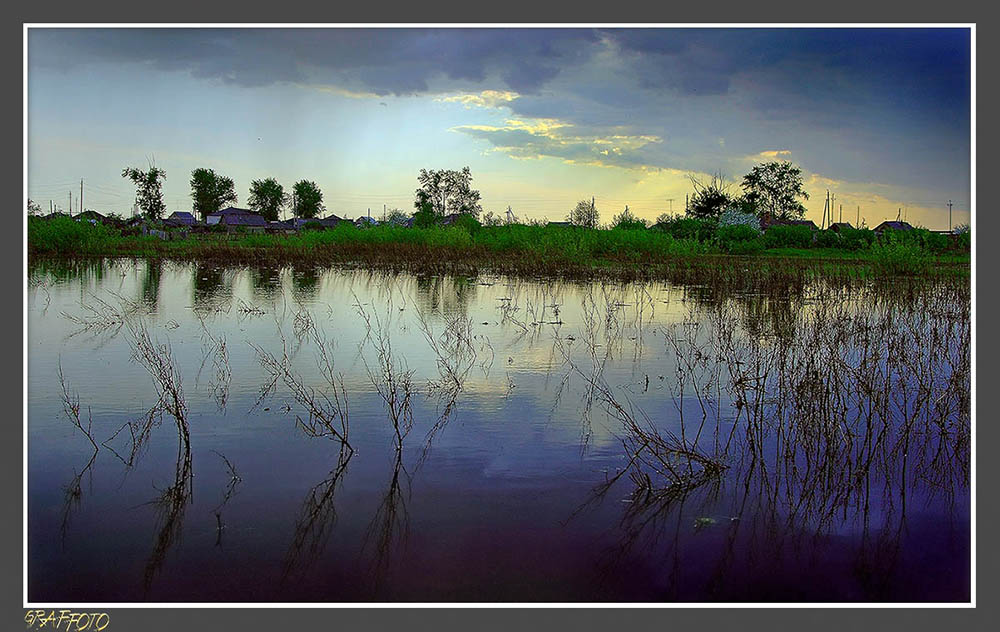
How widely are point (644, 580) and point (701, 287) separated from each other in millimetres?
14271

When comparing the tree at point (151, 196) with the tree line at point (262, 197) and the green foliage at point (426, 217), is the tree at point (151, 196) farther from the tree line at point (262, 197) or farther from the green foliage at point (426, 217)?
the tree line at point (262, 197)

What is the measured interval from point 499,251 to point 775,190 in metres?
22.9

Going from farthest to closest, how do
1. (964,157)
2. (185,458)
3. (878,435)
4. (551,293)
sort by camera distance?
(551,293)
(878,435)
(964,157)
(185,458)

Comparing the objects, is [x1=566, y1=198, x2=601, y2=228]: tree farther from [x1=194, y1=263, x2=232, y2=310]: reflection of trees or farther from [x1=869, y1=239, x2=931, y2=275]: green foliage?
[x1=194, y1=263, x2=232, y2=310]: reflection of trees

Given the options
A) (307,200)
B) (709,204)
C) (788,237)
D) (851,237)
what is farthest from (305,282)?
(307,200)

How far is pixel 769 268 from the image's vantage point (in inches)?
717

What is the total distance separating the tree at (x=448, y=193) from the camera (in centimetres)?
4362

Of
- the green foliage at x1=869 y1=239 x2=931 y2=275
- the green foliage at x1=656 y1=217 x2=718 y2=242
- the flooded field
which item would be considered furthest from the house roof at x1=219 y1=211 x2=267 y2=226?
the flooded field

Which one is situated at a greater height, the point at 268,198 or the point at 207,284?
the point at 268,198

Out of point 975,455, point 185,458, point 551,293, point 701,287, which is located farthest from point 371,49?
point 701,287

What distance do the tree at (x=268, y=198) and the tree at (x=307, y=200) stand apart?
1.42m

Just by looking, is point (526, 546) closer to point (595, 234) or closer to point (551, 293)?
point (551, 293)

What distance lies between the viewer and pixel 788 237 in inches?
1298
